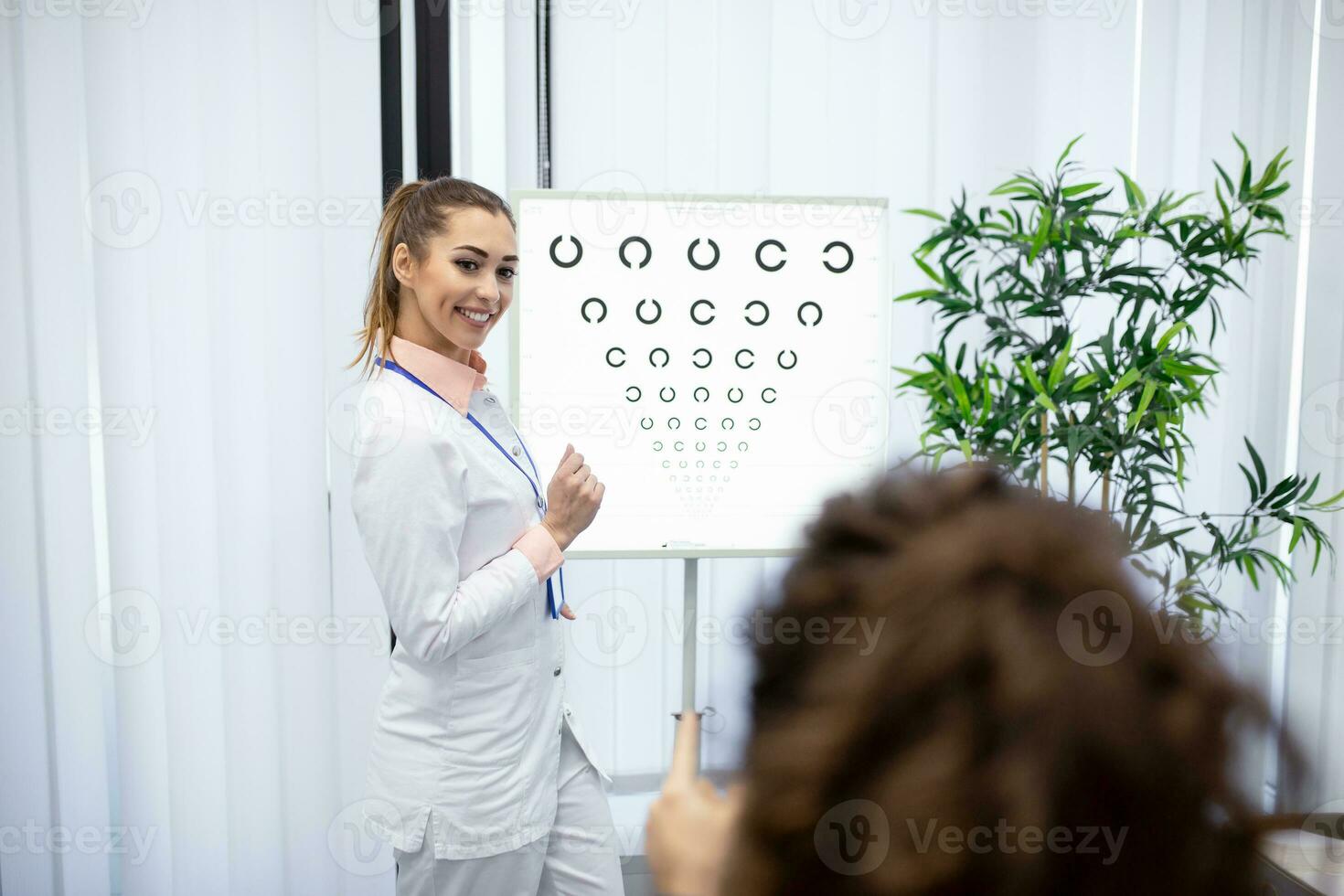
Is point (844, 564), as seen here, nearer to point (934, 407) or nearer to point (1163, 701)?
point (1163, 701)

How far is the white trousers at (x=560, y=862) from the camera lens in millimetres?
1466

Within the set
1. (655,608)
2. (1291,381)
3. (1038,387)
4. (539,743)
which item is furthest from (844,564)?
(1291,381)

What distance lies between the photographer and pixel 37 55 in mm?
2102

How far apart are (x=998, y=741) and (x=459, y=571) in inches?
45.8

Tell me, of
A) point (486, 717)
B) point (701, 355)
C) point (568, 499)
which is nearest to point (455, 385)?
point (568, 499)

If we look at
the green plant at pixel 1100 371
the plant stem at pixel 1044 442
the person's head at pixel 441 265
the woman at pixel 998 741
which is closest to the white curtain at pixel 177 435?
the person's head at pixel 441 265

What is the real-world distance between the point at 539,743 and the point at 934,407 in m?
1.27

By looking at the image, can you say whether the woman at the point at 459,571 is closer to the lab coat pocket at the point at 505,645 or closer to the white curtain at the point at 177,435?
the lab coat pocket at the point at 505,645

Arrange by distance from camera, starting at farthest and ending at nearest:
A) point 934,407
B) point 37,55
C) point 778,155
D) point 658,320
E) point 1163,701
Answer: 1. point 778,155
2. point 934,407
3. point 37,55
4. point 658,320
5. point 1163,701

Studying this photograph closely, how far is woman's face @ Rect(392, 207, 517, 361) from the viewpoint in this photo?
1.49 meters

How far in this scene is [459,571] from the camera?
4.74ft

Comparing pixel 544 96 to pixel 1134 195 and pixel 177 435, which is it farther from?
pixel 1134 195

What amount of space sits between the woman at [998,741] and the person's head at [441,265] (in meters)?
1.19

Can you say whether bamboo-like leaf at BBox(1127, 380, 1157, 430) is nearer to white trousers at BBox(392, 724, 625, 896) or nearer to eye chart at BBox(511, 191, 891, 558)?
eye chart at BBox(511, 191, 891, 558)
